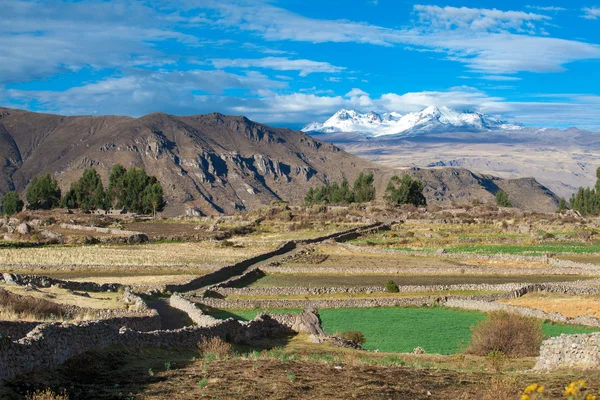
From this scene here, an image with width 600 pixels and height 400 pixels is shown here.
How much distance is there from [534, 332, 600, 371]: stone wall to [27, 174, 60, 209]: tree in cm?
11488

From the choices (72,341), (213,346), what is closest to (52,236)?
(213,346)

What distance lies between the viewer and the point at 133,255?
185 ft

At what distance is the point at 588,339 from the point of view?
16516mm

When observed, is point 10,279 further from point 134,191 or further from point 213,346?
point 134,191

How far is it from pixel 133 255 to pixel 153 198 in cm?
6002

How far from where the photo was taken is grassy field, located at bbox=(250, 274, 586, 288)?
43969mm

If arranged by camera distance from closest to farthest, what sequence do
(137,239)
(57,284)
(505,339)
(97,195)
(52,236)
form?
(505,339), (57,284), (52,236), (137,239), (97,195)

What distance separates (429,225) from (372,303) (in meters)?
57.8

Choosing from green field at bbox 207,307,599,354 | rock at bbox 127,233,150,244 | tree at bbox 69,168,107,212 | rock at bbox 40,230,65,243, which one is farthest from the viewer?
tree at bbox 69,168,107,212

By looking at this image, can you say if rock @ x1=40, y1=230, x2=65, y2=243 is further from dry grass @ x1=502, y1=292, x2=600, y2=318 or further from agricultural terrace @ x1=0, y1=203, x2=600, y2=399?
dry grass @ x1=502, y1=292, x2=600, y2=318

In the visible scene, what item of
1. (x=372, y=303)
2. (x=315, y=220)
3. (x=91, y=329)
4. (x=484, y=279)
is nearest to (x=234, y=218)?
(x=315, y=220)

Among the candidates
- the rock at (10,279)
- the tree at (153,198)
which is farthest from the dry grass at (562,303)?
the tree at (153,198)

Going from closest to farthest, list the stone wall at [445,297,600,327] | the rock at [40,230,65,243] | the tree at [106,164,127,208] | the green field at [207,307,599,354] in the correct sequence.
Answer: the green field at [207,307,599,354], the stone wall at [445,297,600,327], the rock at [40,230,65,243], the tree at [106,164,127,208]

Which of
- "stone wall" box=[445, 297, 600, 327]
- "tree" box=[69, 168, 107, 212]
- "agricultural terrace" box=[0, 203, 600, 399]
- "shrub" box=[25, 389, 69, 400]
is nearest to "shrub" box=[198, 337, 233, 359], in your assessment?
"agricultural terrace" box=[0, 203, 600, 399]
